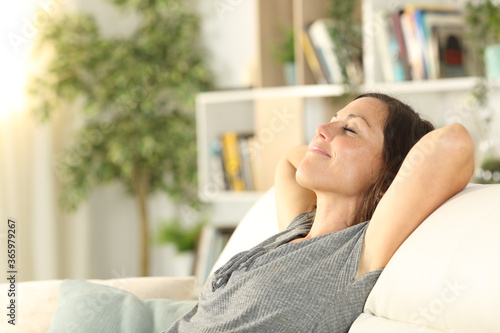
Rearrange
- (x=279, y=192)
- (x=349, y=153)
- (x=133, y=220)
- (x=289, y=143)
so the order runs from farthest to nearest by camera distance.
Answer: (x=133, y=220), (x=289, y=143), (x=279, y=192), (x=349, y=153)

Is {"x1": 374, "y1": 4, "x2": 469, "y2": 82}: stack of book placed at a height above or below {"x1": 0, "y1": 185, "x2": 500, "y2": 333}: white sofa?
above

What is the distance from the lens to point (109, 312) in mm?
1464

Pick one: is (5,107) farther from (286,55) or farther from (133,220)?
(286,55)

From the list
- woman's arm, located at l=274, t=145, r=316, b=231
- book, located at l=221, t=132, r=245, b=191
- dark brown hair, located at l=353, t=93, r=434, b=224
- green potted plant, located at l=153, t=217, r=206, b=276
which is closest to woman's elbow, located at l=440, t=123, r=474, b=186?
dark brown hair, located at l=353, t=93, r=434, b=224

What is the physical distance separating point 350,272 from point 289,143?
1670mm

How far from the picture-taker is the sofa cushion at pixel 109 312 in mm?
1445

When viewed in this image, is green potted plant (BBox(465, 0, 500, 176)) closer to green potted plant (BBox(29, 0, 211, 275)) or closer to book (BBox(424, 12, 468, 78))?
book (BBox(424, 12, 468, 78))

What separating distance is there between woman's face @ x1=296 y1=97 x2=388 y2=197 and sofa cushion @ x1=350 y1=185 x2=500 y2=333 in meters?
0.22

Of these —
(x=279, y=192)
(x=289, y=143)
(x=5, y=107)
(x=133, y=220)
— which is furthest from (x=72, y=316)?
(x=133, y=220)

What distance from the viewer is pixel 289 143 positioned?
2875 millimetres

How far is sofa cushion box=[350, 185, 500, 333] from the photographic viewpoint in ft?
3.25

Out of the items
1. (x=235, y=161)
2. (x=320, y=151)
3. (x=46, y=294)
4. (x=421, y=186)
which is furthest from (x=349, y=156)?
(x=235, y=161)

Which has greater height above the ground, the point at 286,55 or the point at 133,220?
the point at 286,55

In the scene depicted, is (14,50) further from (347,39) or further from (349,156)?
(349,156)
